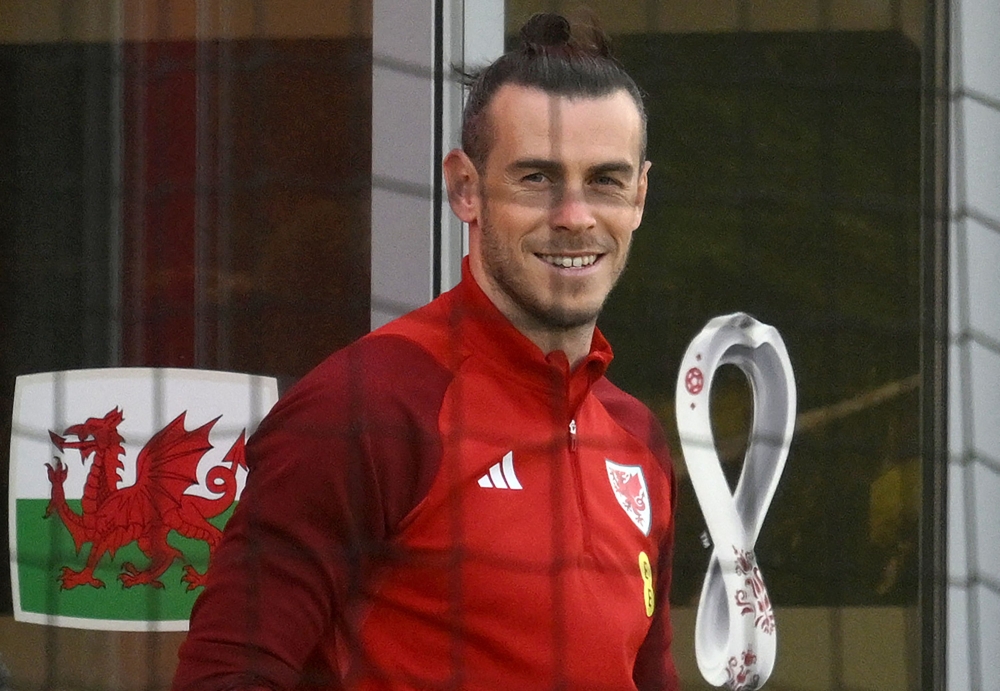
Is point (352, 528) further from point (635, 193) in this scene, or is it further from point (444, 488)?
point (635, 193)

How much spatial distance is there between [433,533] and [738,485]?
1.19 m

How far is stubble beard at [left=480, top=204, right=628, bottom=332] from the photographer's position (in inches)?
51.1

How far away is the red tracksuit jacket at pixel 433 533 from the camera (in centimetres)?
114

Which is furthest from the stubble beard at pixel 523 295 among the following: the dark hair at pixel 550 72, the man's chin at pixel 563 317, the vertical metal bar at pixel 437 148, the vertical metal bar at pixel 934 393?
the vertical metal bar at pixel 934 393

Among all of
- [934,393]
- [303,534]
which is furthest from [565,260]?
[934,393]

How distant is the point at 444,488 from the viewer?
120cm

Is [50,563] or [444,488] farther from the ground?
[444,488]

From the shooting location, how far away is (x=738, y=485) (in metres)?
2.29

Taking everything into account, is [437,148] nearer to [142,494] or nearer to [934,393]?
[142,494]

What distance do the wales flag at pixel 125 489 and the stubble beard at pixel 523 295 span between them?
950 millimetres

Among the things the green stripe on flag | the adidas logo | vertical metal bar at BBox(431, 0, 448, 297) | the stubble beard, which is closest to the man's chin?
the stubble beard

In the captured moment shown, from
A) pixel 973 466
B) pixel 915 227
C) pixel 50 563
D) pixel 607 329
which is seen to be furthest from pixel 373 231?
pixel 973 466

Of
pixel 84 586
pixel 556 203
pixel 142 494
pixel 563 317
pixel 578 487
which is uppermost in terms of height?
pixel 556 203

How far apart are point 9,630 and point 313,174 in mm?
842
